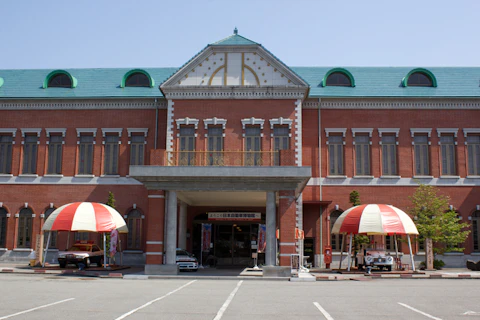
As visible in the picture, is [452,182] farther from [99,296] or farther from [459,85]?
[99,296]

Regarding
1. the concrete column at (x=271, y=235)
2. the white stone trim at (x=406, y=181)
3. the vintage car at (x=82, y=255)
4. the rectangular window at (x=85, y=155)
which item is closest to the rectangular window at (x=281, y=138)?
the white stone trim at (x=406, y=181)

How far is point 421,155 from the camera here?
31969mm

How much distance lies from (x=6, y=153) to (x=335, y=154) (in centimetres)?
2016

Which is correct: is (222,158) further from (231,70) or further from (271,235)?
(231,70)

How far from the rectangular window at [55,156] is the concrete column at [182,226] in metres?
8.13

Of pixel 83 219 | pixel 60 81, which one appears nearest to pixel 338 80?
pixel 83 219

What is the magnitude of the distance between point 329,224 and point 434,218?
230 inches

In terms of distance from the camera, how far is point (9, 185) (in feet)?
107

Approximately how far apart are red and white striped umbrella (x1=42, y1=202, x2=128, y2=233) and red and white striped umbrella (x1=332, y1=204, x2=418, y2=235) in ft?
39.1

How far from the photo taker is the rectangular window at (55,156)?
107 ft

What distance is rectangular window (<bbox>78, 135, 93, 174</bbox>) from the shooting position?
32.6 meters

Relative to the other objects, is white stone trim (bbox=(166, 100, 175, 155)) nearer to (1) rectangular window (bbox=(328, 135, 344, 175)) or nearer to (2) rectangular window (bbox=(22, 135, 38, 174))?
(2) rectangular window (bbox=(22, 135, 38, 174))

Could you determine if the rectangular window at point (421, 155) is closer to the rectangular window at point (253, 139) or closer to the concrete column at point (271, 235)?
the rectangular window at point (253, 139)

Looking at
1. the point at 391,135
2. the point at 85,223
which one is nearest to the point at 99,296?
the point at 85,223
